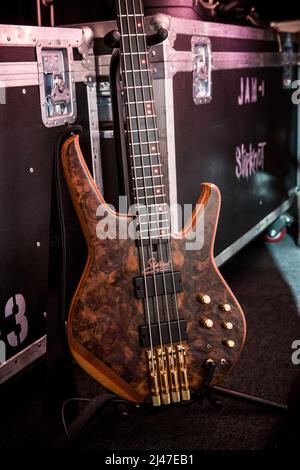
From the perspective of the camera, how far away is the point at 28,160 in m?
1.44

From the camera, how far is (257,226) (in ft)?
8.24

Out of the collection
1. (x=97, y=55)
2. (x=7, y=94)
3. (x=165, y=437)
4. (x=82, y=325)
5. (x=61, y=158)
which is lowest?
(x=165, y=437)

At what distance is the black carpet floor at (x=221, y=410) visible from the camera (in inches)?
53.6

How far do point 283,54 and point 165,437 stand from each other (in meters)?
1.94

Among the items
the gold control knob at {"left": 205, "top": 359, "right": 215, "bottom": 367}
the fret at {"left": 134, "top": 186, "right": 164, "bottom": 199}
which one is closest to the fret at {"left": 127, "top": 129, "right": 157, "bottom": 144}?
the fret at {"left": 134, "top": 186, "right": 164, "bottom": 199}

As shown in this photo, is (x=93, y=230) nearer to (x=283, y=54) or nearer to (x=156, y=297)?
(x=156, y=297)

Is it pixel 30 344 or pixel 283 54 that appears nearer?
pixel 30 344

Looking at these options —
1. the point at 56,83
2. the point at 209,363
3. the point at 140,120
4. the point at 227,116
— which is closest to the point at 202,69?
the point at 227,116

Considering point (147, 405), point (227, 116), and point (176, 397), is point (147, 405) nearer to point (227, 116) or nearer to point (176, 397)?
point (176, 397)

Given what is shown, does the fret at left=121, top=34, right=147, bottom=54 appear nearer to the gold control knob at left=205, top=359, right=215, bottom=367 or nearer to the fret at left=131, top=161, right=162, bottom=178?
the fret at left=131, top=161, right=162, bottom=178

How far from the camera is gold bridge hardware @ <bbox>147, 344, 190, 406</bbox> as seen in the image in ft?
4.19

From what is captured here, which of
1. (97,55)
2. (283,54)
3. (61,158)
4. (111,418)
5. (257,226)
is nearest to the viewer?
(61,158)

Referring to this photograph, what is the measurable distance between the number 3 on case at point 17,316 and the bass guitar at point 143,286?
24 cm

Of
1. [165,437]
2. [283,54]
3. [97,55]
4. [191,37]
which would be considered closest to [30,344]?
[165,437]
